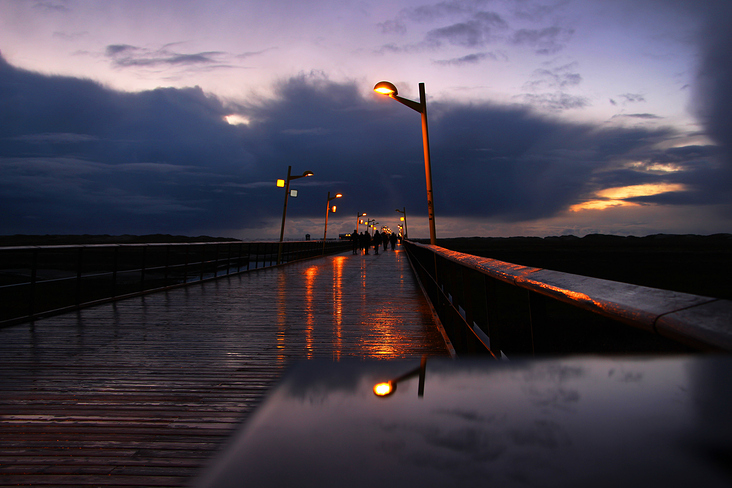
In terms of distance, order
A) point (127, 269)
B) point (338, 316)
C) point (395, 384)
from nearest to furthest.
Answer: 1. point (395, 384)
2. point (338, 316)
3. point (127, 269)

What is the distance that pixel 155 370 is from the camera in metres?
4.24

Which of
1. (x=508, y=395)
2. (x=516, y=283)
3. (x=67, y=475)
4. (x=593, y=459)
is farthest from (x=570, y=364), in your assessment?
(x=67, y=475)

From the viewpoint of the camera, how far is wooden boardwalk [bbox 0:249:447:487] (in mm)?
2523

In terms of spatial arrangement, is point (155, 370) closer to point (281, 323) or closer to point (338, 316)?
point (281, 323)

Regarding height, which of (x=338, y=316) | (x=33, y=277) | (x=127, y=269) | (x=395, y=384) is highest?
(x=395, y=384)

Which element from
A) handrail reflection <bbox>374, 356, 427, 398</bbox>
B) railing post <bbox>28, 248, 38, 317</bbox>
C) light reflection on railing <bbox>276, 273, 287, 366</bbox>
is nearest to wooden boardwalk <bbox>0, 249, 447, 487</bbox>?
light reflection on railing <bbox>276, 273, 287, 366</bbox>

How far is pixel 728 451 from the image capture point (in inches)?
20.8

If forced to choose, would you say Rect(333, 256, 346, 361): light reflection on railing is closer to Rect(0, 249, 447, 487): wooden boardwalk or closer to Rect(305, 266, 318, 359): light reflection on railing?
Rect(0, 249, 447, 487): wooden boardwalk

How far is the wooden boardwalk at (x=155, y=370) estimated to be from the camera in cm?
252

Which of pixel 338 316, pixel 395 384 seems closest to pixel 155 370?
pixel 338 316

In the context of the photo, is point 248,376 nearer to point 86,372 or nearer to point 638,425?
point 86,372

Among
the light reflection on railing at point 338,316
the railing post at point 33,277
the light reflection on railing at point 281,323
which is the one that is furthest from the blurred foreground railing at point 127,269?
the light reflection on railing at point 338,316

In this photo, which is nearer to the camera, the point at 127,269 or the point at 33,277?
the point at 33,277

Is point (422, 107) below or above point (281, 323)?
above
